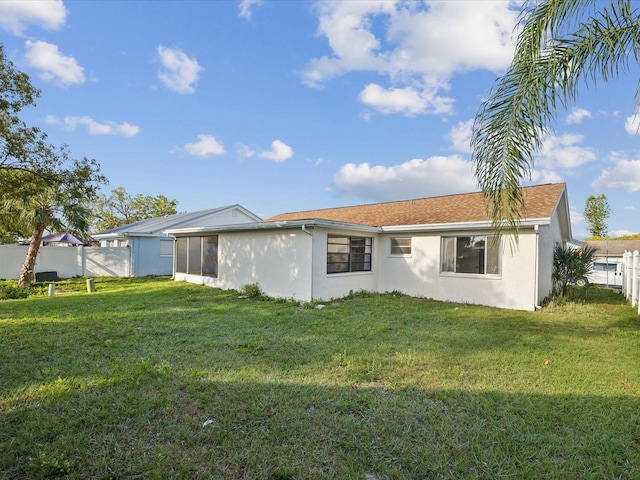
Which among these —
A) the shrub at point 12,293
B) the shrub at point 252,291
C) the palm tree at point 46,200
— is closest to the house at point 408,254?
the shrub at point 252,291

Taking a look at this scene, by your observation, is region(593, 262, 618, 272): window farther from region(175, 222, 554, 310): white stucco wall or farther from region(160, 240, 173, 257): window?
region(160, 240, 173, 257): window

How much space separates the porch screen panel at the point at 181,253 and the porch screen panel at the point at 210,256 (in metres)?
1.76

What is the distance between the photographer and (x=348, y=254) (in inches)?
457

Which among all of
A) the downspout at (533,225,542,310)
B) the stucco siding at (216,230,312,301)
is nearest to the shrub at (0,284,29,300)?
the stucco siding at (216,230,312,301)

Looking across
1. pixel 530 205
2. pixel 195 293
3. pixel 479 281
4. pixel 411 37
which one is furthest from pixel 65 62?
pixel 530 205

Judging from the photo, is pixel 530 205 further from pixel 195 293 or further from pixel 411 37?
pixel 195 293

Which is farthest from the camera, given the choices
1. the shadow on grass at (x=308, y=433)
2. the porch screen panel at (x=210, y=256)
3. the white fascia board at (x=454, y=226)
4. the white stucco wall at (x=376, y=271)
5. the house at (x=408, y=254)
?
the porch screen panel at (x=210, y=256)

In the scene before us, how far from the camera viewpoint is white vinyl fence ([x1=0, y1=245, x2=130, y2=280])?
17656 mm

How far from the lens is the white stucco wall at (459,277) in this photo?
9.70 metres

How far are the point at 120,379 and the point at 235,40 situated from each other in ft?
35.1

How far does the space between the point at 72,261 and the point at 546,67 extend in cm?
2264

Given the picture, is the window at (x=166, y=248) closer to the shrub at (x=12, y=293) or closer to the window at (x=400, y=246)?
the shrub at (x=12, y=293)

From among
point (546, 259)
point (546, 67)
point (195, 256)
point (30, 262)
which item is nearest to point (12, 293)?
point (30, 262)

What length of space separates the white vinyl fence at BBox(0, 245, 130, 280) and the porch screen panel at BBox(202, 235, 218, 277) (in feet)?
23.9
